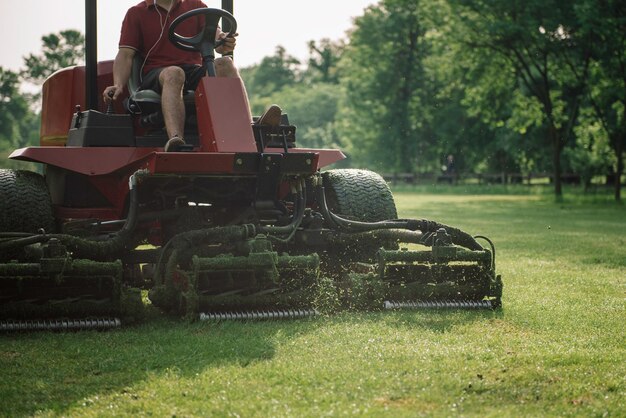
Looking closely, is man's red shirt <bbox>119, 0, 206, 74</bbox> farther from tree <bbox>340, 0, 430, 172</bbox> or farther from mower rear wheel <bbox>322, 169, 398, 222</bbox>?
tree <bbox>340, 0, 430, 172</bbox>

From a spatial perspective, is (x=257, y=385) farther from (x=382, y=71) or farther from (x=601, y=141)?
(x=382, y=71)

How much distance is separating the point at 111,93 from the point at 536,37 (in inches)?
862

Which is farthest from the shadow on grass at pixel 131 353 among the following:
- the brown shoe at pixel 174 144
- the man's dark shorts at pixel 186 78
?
the man's dark shorts at pixel 186 78

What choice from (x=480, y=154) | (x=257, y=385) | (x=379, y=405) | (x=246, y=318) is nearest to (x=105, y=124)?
(x=246, y=318)

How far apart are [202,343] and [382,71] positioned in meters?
47.0

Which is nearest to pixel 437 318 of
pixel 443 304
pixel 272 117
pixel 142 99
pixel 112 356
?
pixel 443 304

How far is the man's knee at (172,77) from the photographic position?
20.0 ft

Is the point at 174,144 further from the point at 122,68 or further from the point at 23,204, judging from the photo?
the point at 23,204

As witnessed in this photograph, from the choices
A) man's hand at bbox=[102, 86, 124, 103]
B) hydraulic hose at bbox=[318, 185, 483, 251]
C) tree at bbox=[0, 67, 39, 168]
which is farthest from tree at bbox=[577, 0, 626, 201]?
tree at bbox=[0, 67, 39, 168]

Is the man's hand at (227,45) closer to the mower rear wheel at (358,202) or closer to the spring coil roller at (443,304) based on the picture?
the mower rear wheel at (358,202)

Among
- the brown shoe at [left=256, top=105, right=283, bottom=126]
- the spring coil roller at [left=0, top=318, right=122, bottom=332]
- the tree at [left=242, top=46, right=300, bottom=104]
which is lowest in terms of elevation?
the spring coil roller at [left=0, top=318, right=122, bottom=332]

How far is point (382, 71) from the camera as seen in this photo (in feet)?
167

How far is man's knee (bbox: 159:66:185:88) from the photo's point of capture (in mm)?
6098

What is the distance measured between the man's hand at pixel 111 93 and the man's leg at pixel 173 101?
15.8 inches
